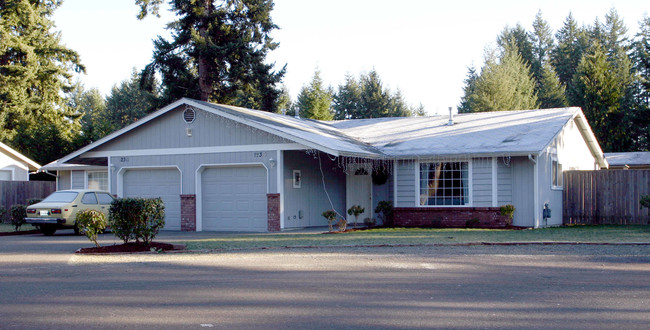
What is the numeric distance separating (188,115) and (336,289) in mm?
14109

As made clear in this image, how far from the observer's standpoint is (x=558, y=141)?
23625mm

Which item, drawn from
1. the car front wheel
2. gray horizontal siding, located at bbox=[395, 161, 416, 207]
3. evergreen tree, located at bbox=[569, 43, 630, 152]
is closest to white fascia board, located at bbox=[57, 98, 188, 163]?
the car front wheel

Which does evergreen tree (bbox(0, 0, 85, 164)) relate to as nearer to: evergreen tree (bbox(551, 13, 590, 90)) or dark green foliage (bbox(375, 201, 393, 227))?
dark green foliage (bbox(375, 201, 393, 227))

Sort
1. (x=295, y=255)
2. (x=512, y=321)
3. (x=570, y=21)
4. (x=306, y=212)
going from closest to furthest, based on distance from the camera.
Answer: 1. (x=512, y=321)
2. (x=295, y=255)
3. (x=306, y=212)
4. (x=570, y=21)

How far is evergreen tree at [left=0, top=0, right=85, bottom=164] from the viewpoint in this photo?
4184cm

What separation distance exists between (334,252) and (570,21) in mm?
61604

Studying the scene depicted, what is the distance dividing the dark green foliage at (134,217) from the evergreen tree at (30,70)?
87.9ft

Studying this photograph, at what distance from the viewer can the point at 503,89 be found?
4956cm

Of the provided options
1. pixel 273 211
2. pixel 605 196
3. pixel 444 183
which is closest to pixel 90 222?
pixel 273 211

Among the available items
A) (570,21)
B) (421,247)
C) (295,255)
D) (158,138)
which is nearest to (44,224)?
(158,138)

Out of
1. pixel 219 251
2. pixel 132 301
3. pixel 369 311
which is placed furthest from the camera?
pixel 219 251

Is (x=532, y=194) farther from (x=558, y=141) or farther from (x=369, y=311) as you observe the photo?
(x=369, y=311)

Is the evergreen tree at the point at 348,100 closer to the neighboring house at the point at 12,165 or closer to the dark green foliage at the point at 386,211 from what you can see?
the neighboring house at the point at 12,165

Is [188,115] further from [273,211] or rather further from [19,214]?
[19,214]
